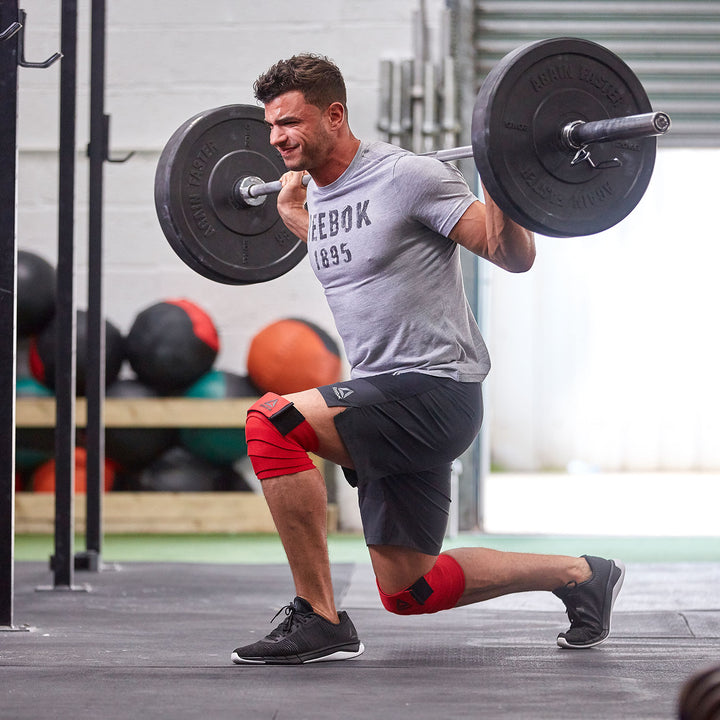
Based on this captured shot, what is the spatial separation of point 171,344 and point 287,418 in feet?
8.01

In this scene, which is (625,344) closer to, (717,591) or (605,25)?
(605,25)

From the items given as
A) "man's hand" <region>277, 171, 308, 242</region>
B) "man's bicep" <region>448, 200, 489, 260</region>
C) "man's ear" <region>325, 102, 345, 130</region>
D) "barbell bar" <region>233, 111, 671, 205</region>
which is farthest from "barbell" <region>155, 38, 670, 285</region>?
"man's hand" <region>277, 171, 308, 242</region>

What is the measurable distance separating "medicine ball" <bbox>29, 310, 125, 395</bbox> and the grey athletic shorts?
255cm

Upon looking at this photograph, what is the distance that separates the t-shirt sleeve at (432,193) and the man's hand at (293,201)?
16.3 inches

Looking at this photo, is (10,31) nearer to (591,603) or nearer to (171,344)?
(591,603)

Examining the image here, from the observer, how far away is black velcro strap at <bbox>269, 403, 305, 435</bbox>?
79.1 inches

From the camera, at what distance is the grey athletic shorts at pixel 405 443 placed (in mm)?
2025

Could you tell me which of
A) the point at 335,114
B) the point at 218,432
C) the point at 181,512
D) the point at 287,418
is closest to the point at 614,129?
the point at 335,114

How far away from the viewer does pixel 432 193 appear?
2.04 m

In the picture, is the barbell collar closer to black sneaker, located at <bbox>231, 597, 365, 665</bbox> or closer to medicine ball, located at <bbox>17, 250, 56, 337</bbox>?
black sneaker, located at <bbox>231, 597, 365, 665</bbox>

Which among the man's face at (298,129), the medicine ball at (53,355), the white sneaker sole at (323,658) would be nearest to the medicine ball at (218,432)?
the medicine ball at (53,355)

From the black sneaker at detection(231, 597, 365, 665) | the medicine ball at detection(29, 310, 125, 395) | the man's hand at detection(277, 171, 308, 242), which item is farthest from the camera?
the medicine ball at detection(29, 310, 125, 395)

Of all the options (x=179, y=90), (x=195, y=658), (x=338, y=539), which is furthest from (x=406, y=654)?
Result: (x=179, y=90)

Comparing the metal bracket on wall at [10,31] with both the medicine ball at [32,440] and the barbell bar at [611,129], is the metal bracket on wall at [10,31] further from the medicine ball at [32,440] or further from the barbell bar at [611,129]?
the medicine ball at [32,440]
